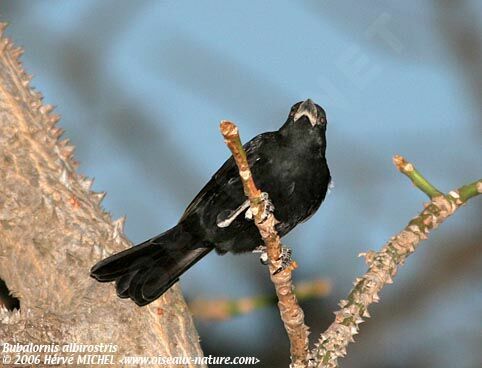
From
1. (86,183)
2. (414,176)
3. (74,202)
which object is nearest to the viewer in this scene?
(414,176)

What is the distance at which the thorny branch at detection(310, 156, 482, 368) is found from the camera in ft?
11.5

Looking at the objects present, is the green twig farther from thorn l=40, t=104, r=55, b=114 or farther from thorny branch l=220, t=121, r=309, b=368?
thorn l=40, t=104, r=55, b=114

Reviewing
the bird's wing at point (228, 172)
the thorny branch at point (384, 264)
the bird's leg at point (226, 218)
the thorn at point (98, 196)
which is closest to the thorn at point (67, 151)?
the thorn at point (98, 196)

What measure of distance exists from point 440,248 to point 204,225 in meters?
1.50

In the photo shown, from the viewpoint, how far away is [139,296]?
4242 millimetres

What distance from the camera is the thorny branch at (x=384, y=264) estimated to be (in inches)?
138

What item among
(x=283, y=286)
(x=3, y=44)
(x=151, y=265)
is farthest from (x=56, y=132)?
(x=283, y=286)

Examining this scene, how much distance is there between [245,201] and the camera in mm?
4887

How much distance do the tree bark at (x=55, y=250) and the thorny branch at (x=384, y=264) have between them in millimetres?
854

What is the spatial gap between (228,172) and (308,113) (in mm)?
747

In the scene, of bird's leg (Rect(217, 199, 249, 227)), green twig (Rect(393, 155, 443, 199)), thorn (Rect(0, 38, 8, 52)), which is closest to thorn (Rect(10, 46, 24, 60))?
thorn (Rect(0, 38, 8, 52))

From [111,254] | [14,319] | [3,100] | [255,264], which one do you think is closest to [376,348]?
[255,264]

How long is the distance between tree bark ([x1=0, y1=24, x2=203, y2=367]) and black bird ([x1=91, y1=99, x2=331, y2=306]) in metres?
0.39

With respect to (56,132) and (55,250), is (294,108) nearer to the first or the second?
(56,132)
